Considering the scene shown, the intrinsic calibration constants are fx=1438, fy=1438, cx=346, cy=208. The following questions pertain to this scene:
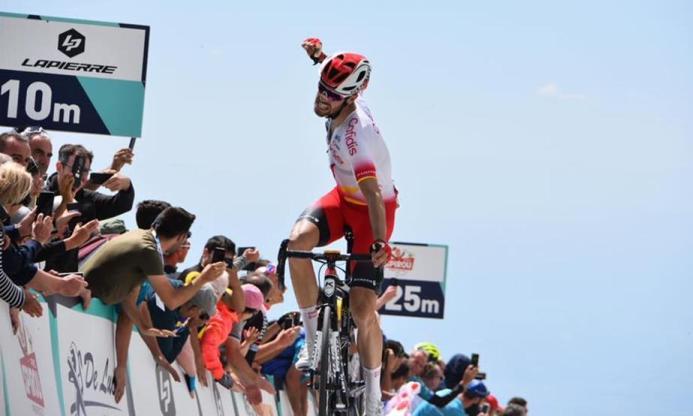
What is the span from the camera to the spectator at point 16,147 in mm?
10367

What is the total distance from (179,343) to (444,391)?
6987 millimetres

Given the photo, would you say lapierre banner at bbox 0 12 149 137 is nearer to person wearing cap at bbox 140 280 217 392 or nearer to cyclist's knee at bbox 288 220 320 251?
person wearing cap at bbox 140 280 217 392

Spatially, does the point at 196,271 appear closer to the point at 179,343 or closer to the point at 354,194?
the point at 179,343

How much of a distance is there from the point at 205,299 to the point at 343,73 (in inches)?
102

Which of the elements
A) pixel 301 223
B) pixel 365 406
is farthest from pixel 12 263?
pixel 365 406

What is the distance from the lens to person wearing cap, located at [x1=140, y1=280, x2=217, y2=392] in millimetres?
11578

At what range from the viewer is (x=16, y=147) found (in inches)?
410

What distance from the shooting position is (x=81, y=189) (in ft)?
38.7

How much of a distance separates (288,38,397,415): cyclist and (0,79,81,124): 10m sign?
120 inches

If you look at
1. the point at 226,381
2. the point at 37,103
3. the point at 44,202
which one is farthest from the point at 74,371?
the point at 226,381

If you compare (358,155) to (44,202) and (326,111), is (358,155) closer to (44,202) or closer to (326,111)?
(326,111)

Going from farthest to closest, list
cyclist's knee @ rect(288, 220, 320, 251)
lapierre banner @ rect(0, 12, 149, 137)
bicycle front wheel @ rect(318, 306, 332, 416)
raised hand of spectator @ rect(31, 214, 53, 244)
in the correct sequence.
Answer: lapierre banner @ rect(0, 12, 149, 137) → cyclist's knee @ rect(288, 220, 320, 251) → bicycle front wheel @ rect(318, 306, 332, 416) → raised hand of spectator @ rect(31, 214, 53, 244)

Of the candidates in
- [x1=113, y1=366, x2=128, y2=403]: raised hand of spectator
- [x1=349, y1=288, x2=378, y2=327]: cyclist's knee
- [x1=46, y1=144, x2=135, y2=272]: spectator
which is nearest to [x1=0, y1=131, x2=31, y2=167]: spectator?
[x1=46, y1=144, x2=135, y2=272]: spectator

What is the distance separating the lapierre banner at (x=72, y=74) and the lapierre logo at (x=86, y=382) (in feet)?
9.69
